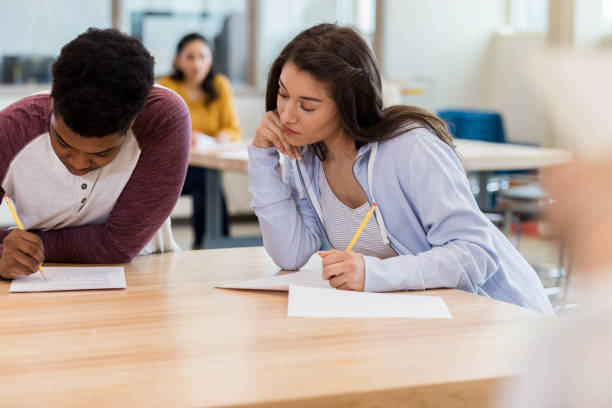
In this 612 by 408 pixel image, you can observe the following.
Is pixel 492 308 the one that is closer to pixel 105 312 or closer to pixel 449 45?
pixel 105 312

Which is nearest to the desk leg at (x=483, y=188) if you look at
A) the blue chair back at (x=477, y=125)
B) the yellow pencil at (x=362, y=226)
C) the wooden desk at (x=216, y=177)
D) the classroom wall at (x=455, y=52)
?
the blue chair back at (x=477, y=125)

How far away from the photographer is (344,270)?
1342mm

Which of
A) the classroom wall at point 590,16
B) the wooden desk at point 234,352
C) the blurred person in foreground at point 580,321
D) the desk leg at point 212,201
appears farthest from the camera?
the classroom wall at point 590,16

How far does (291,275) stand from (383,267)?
0.22 m

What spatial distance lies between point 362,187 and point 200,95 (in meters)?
3.26

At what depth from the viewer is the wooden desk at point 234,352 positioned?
86cm

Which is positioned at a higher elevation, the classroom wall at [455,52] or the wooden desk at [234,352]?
the classroom wall at [455,52]

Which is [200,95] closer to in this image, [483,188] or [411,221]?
[483,188]

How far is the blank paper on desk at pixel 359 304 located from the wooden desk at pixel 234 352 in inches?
0.9

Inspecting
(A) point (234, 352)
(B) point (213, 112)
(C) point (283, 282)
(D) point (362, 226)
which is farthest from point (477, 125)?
(A) point (234, 352)

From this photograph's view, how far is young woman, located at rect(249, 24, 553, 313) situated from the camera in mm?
1386

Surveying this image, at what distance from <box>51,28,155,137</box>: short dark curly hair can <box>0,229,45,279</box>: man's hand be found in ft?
0.72

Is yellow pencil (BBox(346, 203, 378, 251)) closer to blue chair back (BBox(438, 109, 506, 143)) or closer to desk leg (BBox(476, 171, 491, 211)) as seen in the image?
desk leg (BBox(476, 171, 491, 211))

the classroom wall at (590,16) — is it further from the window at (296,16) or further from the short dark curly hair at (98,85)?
the short dark curly hair at (98,85)
